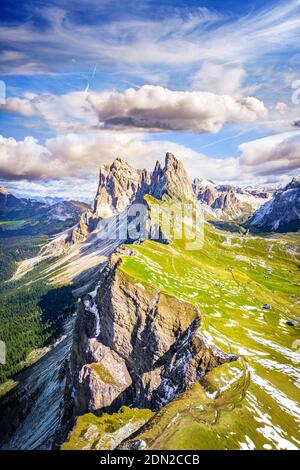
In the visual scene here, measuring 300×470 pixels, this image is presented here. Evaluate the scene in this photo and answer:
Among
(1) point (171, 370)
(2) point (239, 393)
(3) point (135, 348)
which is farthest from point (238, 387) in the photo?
(3) point (135, 348)

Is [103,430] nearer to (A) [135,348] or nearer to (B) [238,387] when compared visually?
(B) [238,387]

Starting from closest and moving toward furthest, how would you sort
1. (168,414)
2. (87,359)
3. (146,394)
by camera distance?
(168,414) < (146,394) < (87,359)

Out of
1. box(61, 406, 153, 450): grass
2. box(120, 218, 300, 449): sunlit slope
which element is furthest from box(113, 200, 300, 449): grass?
box(61, 406, 153, 450): grass

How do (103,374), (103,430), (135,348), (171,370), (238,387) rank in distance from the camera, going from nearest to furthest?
(238,387), (103,430), (171,370), (103,374), (135,348)

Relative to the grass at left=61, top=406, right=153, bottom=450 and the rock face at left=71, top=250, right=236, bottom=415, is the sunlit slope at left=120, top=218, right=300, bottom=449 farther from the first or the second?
the grass at left=61, top=406, right=153, bottom=450

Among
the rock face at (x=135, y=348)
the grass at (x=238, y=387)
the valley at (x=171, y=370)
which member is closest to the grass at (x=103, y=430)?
the valley at (x=171, y=370)

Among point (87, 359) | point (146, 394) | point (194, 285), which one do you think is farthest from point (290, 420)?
point (194, 285)

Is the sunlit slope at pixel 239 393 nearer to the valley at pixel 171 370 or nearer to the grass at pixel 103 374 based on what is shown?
the valley at pixel 171 370
